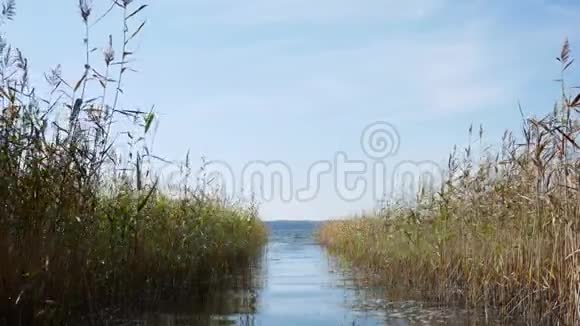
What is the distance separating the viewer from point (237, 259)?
1148 cm

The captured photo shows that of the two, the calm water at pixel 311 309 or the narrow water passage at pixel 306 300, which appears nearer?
the calm water at pixel 311 309

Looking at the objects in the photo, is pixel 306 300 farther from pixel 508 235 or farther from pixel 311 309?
pixel 508 235

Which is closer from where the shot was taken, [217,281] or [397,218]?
[217,281]

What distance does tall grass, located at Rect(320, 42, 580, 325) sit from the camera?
500 centimetres

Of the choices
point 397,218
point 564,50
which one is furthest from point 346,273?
point 564,50

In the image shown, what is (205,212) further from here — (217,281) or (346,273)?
(346,273)

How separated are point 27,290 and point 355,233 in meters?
10.8

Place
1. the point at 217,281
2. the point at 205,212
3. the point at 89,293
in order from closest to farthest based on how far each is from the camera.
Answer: the point at 89,293
the point at 217,281
the point at 205,212

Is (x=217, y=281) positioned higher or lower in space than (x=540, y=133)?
lower

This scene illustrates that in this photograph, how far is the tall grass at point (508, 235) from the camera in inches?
197

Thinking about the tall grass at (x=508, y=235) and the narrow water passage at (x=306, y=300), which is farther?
the narrow water passage at (x=306, y=300)

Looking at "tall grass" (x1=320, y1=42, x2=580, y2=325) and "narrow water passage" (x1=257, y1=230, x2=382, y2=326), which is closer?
"tall grass" (x1=320, y1=42, x2=580, y2=325)

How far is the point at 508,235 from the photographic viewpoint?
6.19 m

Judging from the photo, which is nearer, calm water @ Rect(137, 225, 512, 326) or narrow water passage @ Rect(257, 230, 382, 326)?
calm water @ Rect(137, 225, 512, 326)
